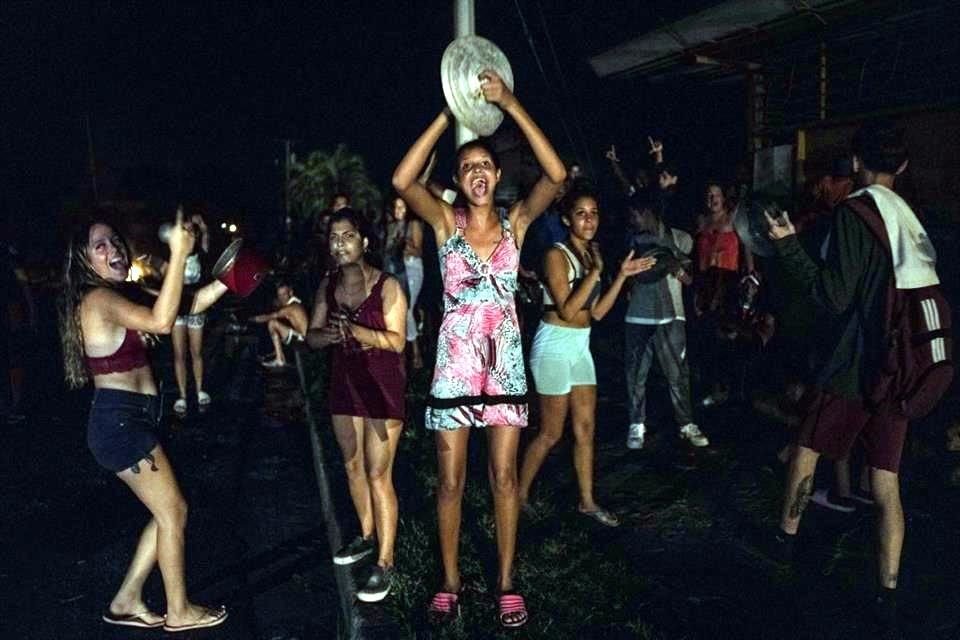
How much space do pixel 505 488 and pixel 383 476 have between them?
720 millimetres

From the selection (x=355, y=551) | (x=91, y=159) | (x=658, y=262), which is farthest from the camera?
(x=91, y=159)

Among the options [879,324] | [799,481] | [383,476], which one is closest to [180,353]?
[383,476]

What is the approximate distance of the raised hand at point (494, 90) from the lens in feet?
11.6

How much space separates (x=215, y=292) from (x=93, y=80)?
28.0 m

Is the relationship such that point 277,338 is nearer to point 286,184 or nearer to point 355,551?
point 355,551

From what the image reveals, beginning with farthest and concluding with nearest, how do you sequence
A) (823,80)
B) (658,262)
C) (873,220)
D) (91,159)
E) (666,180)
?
1. (91,159)
2. (823,80)
3. (666,180)
4. (658,262)
5. (873,220)

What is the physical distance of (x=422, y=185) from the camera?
3719 mm

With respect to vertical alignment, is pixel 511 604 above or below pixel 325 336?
below

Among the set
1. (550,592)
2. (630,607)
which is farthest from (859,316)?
(550,592)

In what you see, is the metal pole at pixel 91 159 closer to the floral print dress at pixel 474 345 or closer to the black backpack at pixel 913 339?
the floral print dress at pixel 474 345

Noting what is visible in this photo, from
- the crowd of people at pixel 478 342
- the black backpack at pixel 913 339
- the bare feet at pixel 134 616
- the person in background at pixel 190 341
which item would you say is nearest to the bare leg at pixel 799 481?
the crowd of people at pixel 478 342

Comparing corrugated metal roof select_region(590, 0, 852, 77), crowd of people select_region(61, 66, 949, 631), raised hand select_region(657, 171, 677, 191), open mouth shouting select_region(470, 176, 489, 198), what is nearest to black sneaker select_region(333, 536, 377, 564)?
crowd of people select_region(61, 66, 949, 631)

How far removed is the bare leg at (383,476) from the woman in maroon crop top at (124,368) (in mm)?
969

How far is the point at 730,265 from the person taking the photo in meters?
6.65
